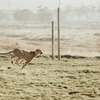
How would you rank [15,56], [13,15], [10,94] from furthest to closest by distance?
1. [13,15]
2. [15,56]
3. [10,94]

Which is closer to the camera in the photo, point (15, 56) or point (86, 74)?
point (86, 74)

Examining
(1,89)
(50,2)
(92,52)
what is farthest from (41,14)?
(1,89)

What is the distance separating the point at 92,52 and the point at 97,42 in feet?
19.9

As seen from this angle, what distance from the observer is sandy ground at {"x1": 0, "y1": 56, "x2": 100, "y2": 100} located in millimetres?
12461

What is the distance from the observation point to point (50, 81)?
14.9 m

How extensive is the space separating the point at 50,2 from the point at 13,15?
2790 centimetres

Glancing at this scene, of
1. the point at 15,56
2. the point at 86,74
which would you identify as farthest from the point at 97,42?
the point at 86,74

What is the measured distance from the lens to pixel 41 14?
7775 cm

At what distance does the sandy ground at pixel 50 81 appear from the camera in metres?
12.5

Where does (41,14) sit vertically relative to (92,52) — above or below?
above

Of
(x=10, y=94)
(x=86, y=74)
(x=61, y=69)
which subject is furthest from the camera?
(x=61, y=69)

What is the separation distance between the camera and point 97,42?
34.2m

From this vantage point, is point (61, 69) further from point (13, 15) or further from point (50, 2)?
point (50, 2)

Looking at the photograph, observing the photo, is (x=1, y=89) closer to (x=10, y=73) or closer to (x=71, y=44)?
(x=10, y=73)
